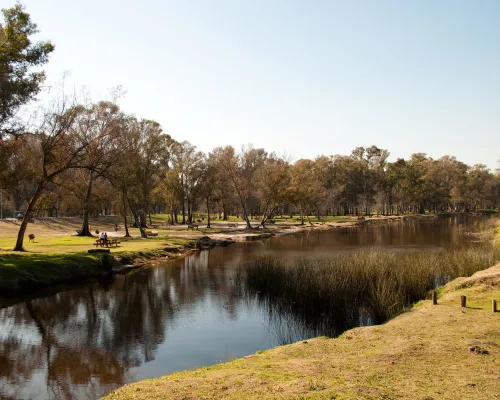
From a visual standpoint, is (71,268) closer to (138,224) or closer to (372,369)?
(372,369)

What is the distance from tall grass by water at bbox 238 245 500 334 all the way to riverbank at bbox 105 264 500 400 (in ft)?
9.32

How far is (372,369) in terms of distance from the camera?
7.98 metres

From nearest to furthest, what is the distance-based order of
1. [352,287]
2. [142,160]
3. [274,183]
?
[352,287]
[142,160]
[274,183]

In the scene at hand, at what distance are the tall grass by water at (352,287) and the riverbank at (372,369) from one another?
2840 mm

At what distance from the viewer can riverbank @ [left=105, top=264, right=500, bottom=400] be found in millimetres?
6879

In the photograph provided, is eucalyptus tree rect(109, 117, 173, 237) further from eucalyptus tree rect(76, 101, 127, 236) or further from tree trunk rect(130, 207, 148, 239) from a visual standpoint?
eucalyptus tree rect(76, 101, 127, 236)

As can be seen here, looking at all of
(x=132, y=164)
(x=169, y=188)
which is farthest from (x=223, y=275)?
(x=169, y=188)

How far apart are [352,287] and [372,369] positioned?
28.1 feet

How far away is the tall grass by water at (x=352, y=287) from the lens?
48.7ft

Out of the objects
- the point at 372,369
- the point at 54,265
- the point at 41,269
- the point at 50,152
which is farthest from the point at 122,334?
the point at 50,152

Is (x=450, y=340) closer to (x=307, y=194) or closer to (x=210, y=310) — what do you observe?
(x=210, y=310)

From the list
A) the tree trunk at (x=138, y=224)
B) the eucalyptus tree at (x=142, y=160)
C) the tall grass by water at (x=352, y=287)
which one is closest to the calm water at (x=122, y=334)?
the tall grass by water at (x=352, y=287)

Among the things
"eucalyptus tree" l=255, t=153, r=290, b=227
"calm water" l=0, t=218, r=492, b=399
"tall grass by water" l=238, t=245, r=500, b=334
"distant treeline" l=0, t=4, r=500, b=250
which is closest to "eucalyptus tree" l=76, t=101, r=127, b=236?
"distant treeline" l=0, t=4, r=500, b=250

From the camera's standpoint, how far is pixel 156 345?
508 inches
